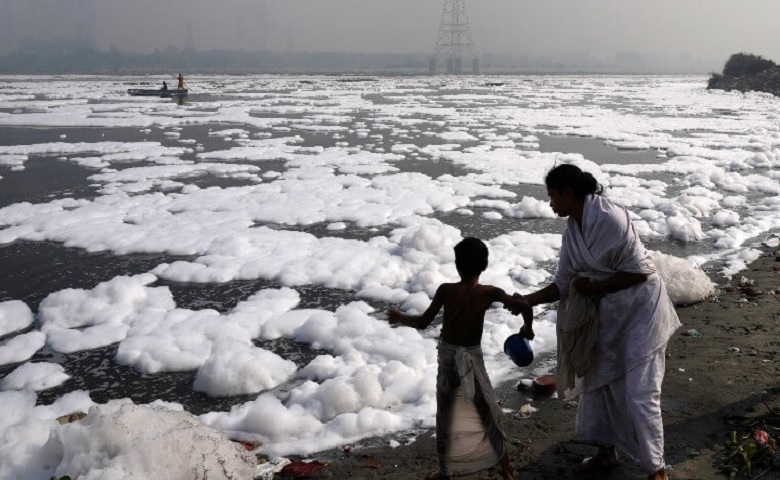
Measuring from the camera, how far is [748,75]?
181 feet

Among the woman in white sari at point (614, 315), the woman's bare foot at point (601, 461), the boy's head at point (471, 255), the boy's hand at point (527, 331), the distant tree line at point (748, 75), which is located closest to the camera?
the boy's head at point (471, 255)

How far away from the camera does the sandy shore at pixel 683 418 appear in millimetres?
3148

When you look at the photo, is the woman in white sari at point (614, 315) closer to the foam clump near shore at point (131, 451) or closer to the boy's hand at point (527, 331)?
the boy's hand at point (527, 331)

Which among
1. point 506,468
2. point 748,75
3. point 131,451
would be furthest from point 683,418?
point 748,75

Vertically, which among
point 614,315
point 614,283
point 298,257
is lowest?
point 298,257

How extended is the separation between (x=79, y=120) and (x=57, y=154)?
31.8ft

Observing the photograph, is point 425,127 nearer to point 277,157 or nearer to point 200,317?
point 277,157

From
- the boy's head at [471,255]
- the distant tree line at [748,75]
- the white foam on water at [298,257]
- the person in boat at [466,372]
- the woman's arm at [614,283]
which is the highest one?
the distant tree line at [748,75]

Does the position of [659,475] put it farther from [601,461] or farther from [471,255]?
[471,255]

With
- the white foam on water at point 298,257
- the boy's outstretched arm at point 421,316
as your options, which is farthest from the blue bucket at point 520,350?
the white foam on water at point 298,257

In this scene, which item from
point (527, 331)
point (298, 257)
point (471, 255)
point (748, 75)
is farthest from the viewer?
point (748, 75)

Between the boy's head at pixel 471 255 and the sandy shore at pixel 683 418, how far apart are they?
45.7 inches

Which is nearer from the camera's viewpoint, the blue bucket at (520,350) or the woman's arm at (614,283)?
the woman's arm at (614,283)

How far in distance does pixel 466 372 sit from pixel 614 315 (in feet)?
2.39
